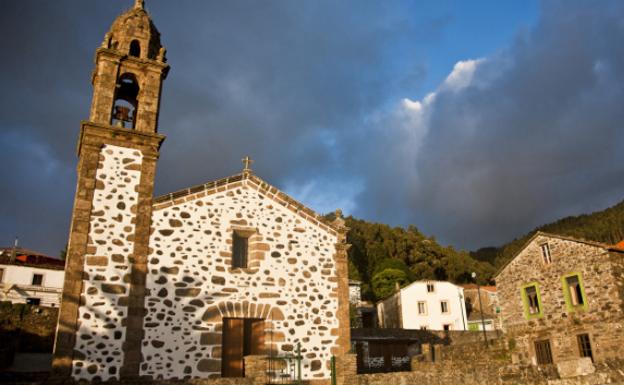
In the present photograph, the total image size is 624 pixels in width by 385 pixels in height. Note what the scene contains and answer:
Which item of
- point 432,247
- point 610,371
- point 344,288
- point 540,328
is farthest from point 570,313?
point 432,247

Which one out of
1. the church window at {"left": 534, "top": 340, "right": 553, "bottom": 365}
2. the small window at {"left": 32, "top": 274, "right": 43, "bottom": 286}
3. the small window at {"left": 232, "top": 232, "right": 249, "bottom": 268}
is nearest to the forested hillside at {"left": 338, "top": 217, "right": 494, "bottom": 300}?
the church window at {"left": 534, "top": 340, "right": 553, "bottom": 365}

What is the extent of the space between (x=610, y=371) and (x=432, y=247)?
58.9m

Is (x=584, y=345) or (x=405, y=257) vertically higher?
(x=405, y=257)

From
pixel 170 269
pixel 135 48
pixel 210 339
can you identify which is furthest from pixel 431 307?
pixel 135 48

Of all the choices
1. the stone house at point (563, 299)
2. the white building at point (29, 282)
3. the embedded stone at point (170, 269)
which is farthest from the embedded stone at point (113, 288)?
the white building at point (29, 282)

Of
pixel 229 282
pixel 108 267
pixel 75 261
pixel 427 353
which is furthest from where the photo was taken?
pixel 427 353

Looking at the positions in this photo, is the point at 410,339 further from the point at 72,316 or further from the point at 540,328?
the point at 72,316

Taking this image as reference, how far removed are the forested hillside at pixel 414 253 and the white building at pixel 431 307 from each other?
24.9 feet

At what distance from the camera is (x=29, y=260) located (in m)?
39.5

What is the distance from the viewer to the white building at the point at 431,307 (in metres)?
45.7

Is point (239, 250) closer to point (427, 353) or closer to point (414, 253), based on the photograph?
A: point (427, 353)

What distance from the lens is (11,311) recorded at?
2705 cm

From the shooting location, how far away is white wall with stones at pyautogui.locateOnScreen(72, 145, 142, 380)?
508 inches

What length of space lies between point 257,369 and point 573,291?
66.6 ft
